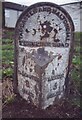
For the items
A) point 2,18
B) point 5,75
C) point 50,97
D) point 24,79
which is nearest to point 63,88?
point 50,97

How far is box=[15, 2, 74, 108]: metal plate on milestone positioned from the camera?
12.6ft

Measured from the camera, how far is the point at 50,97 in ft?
12.9

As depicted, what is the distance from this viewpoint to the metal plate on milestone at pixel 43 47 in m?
3.84

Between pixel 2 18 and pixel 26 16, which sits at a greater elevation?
pixel 2 18

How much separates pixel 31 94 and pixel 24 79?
0.24 m

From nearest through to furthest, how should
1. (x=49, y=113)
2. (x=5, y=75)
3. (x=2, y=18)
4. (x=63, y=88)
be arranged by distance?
(x=49, y=113) < (x=63, y=88) < (x=5, y=75) < (x=2, y=18)

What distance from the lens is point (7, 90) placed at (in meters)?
4.30

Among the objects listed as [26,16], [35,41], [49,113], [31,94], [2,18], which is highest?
[2,18]

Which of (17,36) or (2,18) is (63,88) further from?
(2,18)

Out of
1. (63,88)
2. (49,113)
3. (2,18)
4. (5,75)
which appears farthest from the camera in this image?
(2,18)

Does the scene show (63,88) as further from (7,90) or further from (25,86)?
(7,90)

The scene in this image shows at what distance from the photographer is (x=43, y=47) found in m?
3.94

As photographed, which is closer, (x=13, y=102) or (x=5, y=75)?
(x=13, y=102)

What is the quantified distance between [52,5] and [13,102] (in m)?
1.44
